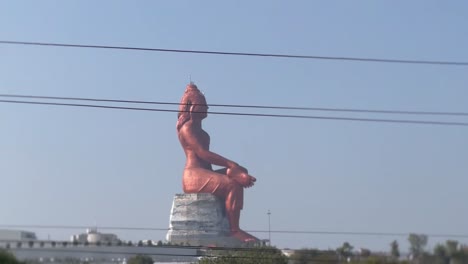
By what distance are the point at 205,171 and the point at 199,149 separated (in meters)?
2.26

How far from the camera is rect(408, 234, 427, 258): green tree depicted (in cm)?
3303

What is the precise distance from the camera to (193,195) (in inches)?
4205

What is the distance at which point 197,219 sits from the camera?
105m

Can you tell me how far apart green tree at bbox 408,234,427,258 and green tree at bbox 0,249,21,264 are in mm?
12321

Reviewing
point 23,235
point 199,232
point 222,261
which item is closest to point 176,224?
point 199,232

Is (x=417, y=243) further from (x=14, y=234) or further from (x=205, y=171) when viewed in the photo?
(x=205, y=171)

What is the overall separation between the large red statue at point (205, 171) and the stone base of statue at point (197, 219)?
0.72 m

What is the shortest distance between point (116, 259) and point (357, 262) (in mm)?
12707

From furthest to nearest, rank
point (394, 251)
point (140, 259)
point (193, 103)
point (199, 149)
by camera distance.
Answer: point (199, 149)
point (193, 103)
point (140, 259)
point (394, 251)

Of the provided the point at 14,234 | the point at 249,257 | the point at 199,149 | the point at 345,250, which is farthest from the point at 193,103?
the point at 345,250

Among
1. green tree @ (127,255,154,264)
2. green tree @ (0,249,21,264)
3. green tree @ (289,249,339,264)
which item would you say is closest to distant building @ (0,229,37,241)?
green tree @ (127,255,154,264)

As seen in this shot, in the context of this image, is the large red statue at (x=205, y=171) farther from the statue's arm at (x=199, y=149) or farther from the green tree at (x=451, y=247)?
the green tree at (x=451, y=247)

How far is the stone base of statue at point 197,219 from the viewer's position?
104 meters

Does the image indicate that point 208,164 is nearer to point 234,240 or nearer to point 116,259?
point 234,240
